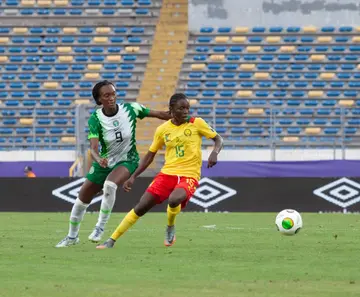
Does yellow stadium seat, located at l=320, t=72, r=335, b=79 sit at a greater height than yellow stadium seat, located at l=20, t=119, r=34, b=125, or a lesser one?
greater

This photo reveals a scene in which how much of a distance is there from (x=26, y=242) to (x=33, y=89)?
76.3 ft

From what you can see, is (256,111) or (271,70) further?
(271,70)

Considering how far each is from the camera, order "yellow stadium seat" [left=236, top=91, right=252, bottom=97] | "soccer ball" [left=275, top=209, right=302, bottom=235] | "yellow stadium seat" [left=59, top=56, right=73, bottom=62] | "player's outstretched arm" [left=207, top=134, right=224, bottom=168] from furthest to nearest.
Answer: "yellow stadium seat" [left=59, top=56, right=73, bottom=62] → "yellow stadium seat" [left=236, top=91, right=252, bottom=97] → "soccer ball" [left=275, top=209, right=302, bottom=235] → "player's outstretched arm" [left=207, top=134, right=224, bottom=168]

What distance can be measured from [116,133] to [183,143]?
963 mm

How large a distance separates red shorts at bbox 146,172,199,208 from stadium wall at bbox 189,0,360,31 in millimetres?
26276

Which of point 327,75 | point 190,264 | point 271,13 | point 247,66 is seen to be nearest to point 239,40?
point 247,66

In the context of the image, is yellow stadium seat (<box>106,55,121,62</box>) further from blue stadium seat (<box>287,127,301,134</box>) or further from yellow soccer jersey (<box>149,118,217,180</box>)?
yellow soccer jersey (<box>149,118,217,180</box>)

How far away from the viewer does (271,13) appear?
3866 cm

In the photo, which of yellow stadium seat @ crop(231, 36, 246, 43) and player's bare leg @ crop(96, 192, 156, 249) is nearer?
player's bare leg @ crop(96, 192, 156, 249)

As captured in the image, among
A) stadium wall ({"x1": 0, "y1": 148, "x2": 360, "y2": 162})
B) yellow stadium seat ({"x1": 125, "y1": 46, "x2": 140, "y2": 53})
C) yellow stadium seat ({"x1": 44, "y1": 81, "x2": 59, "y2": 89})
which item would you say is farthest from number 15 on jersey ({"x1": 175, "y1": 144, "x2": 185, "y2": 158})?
yellow stadium seat ({"x1": 125, "y1": 46, "x2": 140, "y2": 53})

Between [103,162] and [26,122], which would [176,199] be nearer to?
[103,162]

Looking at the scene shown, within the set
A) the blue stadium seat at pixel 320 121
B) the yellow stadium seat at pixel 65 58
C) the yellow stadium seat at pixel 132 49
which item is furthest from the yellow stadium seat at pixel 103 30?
the blue stadium seat at pixel 320 121

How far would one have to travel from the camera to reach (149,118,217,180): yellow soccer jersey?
13031 mm

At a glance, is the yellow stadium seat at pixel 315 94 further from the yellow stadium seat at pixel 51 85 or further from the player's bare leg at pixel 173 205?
the player's bare leg at pixel 173 205
